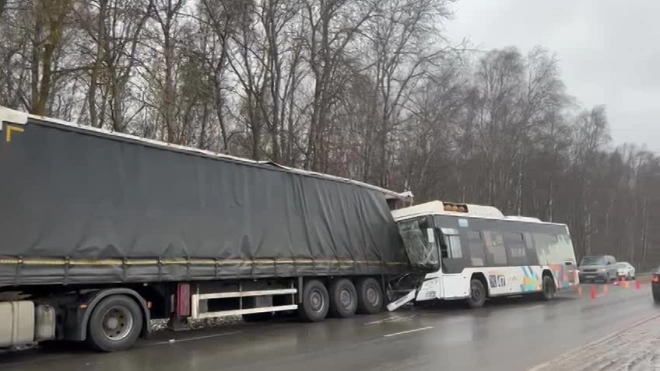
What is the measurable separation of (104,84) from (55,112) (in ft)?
26.2

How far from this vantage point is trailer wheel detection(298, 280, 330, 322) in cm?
1483

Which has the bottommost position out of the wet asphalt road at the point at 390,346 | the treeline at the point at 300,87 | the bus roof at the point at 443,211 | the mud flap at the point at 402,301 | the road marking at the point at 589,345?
the road marking at the point at 589,345

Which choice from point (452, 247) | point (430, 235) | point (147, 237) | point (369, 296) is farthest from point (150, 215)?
point (452, 247)

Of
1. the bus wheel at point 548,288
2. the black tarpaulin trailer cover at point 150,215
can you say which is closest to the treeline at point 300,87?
the black tarpaulin trailer cover at point 150,215

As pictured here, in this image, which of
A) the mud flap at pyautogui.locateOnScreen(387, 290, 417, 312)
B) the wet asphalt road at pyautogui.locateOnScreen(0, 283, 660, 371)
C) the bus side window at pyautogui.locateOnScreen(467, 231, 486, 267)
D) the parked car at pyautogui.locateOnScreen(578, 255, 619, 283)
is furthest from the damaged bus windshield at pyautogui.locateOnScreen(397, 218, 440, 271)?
the parked car at pyautogui.locateOnScreen(578, 255, 619, 283)

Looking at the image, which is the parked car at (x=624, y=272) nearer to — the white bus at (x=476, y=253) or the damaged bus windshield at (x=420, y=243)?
the white bus at (x=476, y=253)

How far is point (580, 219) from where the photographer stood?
206 ft

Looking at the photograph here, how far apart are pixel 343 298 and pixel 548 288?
987 centimetres

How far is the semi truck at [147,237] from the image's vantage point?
360 inches

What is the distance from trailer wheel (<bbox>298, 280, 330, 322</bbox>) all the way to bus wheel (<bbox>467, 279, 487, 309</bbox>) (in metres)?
5.25

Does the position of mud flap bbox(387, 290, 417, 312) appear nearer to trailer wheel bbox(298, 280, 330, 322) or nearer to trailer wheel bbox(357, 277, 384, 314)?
trailer wheel bbox(357, 277, 384, 314)

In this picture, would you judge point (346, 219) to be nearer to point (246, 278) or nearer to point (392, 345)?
point (246, 278)

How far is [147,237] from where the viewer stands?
10.9 m

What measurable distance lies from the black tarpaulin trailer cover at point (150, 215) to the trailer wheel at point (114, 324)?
42cm
